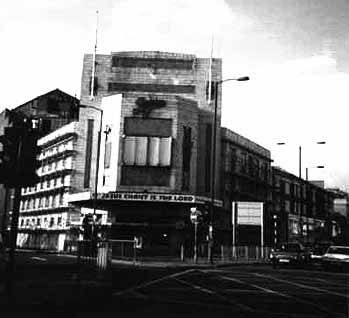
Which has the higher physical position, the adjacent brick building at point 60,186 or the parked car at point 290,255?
the adjacent brick building at point 60,186

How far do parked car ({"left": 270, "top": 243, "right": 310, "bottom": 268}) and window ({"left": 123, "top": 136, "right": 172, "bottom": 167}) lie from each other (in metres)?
15.9

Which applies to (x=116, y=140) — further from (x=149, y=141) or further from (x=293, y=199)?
(x=293, y=199)

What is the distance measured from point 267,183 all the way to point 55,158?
28306mm

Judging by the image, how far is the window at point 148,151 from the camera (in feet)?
146

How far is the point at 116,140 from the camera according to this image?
45938 mm

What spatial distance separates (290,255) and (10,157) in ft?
77.0

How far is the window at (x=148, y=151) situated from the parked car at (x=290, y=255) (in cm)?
1586

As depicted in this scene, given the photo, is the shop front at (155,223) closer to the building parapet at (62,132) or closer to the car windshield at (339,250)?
the building parapet at (62,132)

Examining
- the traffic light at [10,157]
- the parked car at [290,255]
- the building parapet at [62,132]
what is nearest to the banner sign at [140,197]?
the parked car at [290,255]

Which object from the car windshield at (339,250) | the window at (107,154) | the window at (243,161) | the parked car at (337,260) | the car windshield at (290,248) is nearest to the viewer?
the parked car at (337,260)

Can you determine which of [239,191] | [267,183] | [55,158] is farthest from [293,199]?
[55,158]

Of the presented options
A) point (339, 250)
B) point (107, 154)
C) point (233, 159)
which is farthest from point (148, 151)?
point (339, 250)

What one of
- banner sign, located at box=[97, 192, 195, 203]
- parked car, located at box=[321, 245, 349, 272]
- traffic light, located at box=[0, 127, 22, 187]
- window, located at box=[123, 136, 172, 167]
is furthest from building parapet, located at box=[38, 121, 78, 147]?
traffic light, located at box=[0, 127, 22, 187]

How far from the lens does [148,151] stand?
44.6 metres
